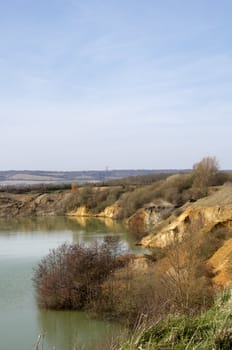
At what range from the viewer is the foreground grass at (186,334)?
448 centimetres

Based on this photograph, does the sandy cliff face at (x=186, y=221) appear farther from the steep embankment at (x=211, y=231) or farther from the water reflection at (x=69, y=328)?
the water reflection at (x=69, y=328)

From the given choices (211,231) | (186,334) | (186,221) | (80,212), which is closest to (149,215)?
(186,221)

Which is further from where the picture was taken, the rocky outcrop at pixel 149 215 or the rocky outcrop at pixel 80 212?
the rocky outcrop at pixel 80 212

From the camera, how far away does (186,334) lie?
4.82m

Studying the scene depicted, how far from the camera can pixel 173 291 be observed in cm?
1376

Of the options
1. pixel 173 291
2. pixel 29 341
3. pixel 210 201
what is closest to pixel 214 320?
pixel 173 291

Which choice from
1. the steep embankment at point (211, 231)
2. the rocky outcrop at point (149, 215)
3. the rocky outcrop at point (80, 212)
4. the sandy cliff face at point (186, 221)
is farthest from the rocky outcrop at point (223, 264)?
the rocky outcrop at point (80, 212)

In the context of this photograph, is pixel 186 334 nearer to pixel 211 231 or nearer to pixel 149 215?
pixel 211 231

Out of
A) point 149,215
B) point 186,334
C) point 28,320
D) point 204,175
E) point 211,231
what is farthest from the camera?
point 204,175

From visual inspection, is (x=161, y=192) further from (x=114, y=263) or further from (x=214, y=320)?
(x=214, y=320)

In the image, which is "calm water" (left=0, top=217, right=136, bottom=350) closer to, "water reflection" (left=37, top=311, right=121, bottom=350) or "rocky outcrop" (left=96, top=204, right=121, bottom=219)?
"water reflection" (left=37, top=311, right=121, bottom=350)

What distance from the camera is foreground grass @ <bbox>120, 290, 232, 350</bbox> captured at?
448cm

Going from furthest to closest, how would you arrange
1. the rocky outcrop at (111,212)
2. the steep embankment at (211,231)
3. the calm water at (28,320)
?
the rocky outcrop at (111,212), the steep embankment at (211,231), the calm water at (28,320)

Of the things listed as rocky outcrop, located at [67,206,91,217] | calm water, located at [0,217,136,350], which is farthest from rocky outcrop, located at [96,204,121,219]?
calm water, located at [0,217,136,350]
